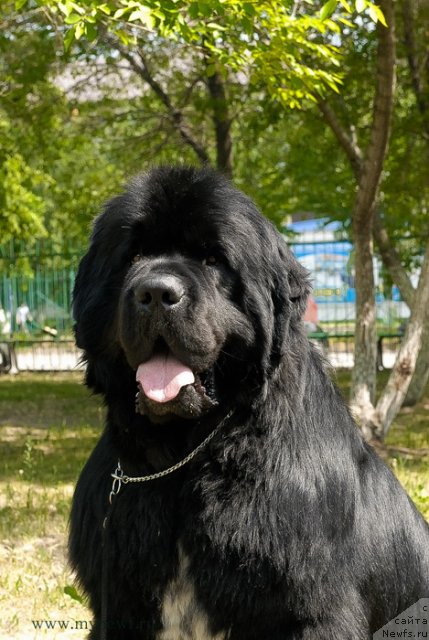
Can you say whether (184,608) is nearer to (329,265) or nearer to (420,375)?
(420,375)

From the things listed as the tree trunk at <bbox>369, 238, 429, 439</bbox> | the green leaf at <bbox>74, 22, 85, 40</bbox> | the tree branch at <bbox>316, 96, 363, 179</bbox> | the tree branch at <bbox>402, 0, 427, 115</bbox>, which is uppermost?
the tree branch at <bbox>402, 0, 427, 115</bbox>

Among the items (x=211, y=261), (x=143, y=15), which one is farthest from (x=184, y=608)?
(x=143, y=15)

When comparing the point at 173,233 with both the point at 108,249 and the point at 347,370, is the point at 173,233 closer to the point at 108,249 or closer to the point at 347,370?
the point at 108,249

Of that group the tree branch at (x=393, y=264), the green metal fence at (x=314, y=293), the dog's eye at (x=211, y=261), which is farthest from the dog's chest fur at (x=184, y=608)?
the green metal fence at (x=314, y=293)

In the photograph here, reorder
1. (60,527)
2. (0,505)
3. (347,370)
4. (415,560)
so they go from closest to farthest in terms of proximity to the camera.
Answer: (415,560) < (60,527) < (0,505) < (347,370)

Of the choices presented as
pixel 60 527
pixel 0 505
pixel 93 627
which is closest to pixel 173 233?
pixel 93 627

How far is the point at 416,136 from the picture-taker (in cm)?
1087

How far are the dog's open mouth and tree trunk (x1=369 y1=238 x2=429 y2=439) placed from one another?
4597 millimetres

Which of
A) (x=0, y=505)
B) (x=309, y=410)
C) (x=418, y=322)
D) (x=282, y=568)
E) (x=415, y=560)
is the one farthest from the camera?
(x=418, y=322)

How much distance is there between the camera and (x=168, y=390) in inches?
109

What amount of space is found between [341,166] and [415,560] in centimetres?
990

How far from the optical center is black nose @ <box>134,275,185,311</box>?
2.70 m

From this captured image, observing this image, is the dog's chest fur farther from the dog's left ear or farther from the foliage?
the foliage

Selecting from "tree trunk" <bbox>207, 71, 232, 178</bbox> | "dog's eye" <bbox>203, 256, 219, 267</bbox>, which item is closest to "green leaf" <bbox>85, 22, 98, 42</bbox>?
"dog's eye" <bbox>203, 256, 219, 267</bbox>
